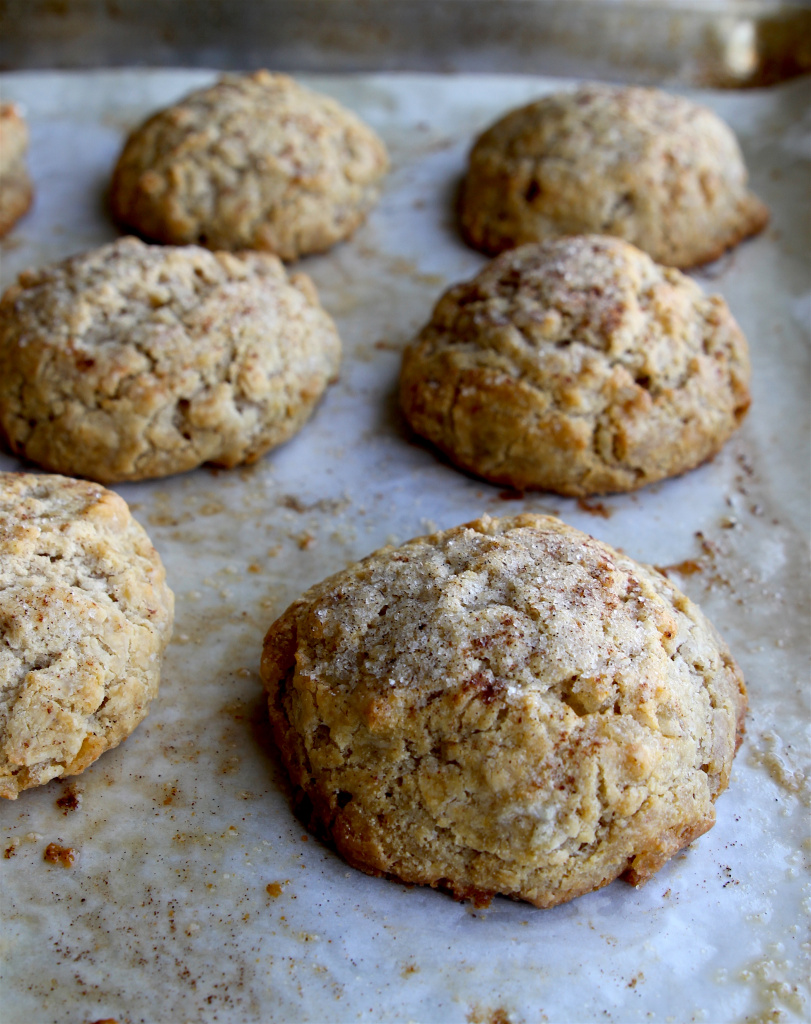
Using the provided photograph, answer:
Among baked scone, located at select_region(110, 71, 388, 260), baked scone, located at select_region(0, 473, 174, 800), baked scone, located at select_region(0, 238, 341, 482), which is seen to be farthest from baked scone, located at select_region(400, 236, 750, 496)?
baked scone, located at select_region(0, 473, 174, 800)

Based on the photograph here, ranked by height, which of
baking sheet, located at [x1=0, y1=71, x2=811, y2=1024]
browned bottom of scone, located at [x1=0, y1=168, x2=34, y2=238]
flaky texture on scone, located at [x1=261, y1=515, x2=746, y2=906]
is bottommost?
baking sheet, located at [x1=0, y1=71, x2=811, y2=1024]

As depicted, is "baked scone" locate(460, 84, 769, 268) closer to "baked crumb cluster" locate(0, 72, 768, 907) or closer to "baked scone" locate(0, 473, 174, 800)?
"baked crumb cluster" locate(0, 72, 768, 907)

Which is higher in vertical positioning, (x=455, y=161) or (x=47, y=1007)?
(x=455, y=161)

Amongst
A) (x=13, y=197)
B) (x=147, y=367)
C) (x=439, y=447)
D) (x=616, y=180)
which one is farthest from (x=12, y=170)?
(x=616, y=180)

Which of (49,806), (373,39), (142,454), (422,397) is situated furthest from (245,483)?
(373,39)

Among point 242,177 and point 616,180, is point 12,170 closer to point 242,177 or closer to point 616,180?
point 242,177

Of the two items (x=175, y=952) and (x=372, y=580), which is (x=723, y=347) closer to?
(x=372, y=580)

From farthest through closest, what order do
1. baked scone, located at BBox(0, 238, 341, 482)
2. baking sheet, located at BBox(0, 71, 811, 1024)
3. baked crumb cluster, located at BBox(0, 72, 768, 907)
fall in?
baked scone, located at BBox(0, 238, 341, 482), baked crumb cluster, located at BBox(0, 72, 768, 907), baking sheet, located at BBox(0, 71, 811, 1024)
